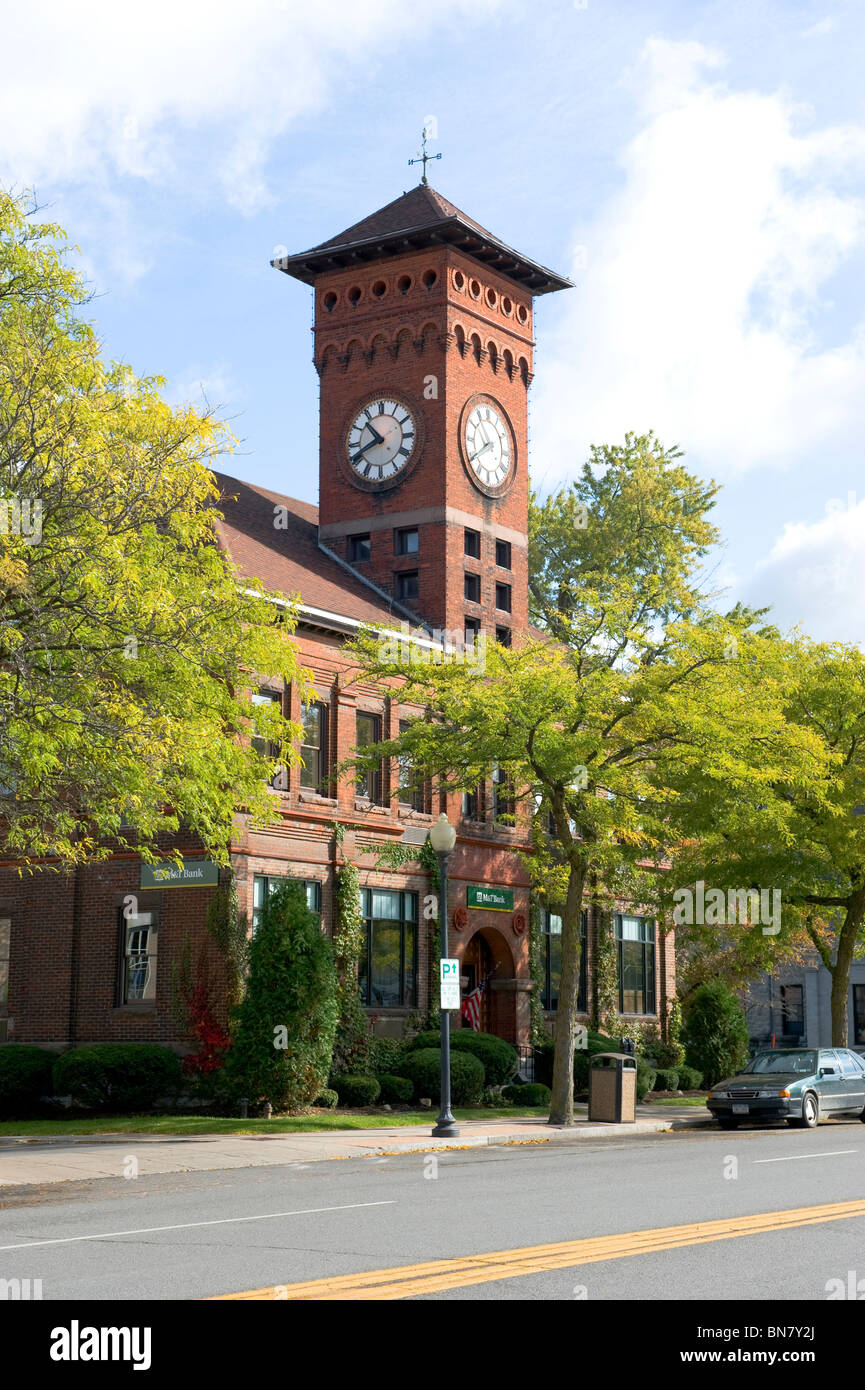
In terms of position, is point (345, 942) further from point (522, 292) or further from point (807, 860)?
point (522, 292)

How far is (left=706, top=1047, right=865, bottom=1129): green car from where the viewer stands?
26969mm

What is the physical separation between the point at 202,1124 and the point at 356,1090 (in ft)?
16.2

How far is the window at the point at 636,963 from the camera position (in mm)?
43438

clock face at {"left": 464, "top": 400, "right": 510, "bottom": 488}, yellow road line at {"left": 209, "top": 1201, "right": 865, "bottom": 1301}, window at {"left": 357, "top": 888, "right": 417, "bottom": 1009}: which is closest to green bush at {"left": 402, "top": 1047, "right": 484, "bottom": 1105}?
window at {"left": 357, "top": 888, "right": 417, "bottom": 1009}

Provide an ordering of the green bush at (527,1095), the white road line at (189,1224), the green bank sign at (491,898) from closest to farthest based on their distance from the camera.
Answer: the white road line at (189,1224), the green bush at (527,1095), the green bank sign at (491,898)

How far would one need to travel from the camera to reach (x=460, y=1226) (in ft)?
38.7

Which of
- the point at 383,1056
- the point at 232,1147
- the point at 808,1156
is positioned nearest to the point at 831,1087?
the point at 383,1056

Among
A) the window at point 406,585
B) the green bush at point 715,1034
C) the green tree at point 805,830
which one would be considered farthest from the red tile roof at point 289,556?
the green bush at point 715,1034

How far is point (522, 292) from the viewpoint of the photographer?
140ft

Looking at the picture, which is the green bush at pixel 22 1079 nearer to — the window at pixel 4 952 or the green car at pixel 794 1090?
the window at pixel 4 952

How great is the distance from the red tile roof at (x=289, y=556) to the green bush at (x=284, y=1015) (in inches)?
333

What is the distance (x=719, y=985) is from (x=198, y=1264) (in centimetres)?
3158

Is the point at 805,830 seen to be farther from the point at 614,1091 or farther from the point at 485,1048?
the point at 614,1091

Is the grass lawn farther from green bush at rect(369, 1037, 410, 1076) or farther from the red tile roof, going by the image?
the red tile roof
